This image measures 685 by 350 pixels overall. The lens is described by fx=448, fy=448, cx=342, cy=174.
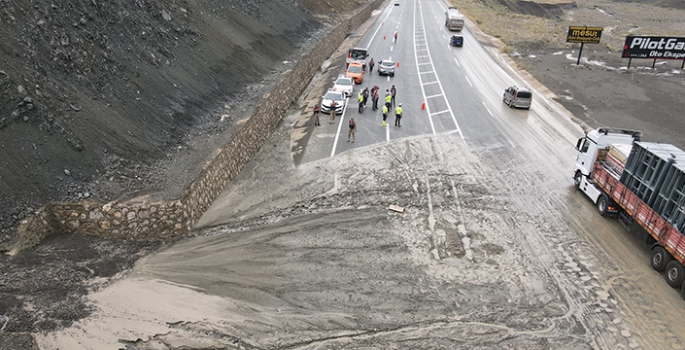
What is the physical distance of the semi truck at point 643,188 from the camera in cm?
1298

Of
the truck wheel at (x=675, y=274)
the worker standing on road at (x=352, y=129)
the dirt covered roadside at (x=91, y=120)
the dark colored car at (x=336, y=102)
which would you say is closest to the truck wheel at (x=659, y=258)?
the truck wheel at (x=675, y=274)

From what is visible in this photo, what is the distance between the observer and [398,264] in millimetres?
14156

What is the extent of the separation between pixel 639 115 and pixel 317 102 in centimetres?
2039

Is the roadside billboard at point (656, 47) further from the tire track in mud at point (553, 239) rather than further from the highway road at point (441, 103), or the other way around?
the tire track in mud at point (553, 239)

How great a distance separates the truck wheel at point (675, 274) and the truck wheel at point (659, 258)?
160 mm

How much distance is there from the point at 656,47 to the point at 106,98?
42.5 m

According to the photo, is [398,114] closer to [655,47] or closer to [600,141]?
Answer: [600,141]

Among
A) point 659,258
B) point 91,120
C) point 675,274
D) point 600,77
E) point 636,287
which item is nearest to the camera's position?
point 675,274

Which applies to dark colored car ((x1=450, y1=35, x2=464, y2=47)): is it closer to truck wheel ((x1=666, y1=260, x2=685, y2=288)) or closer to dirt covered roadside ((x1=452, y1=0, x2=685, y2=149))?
dirt covered roadside ((x1=452, y1=0, x2=685, y2=149))

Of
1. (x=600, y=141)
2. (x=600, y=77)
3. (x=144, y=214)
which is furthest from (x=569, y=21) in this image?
(x=144, y=214)

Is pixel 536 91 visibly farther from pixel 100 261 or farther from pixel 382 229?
pixel 100 261

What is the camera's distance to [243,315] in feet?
38.5

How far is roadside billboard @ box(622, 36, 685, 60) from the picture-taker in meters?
38.2

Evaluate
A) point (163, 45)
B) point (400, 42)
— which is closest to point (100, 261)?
point (163, 45)
